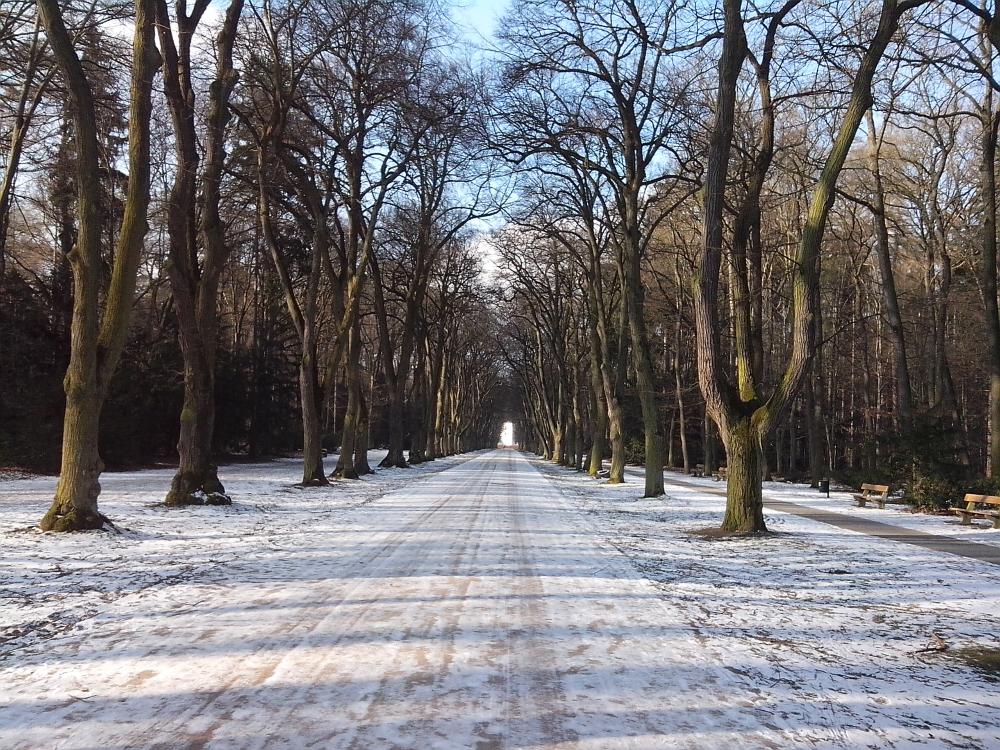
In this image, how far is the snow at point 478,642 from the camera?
157 inches

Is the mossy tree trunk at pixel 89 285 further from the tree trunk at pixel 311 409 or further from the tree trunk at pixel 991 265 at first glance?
the tree trunk at pixel 991 265

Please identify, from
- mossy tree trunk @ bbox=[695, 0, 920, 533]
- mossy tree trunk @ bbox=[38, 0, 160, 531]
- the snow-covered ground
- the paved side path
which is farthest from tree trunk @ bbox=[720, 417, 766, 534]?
mossy tree trunk @ bbox=[38, 0, 160, 531]

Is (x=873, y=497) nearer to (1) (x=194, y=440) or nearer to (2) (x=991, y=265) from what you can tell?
(2) (x=991, y=265)

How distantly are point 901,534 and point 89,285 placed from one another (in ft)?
46.3

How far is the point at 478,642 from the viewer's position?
5.46 meters

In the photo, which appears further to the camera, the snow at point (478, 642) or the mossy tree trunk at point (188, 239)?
the mossy tree trunk at point (188, 239)

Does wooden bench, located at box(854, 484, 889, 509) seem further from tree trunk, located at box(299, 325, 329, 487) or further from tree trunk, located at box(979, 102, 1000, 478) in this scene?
tree trunk, located at box(299, 325, 329, 487)

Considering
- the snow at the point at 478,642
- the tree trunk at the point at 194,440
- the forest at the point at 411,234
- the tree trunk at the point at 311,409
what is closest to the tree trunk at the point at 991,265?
the forest at the point at 411,234

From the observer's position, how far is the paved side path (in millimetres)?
11125

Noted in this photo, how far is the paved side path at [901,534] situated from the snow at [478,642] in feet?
2.22

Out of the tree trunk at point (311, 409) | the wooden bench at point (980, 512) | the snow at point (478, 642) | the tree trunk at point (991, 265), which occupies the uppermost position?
the tree trunk at point (991, 265)

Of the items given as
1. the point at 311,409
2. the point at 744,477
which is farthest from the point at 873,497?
the point at 311,409

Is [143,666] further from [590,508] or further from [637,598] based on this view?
[590,508]

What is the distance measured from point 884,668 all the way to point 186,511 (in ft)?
39.1
